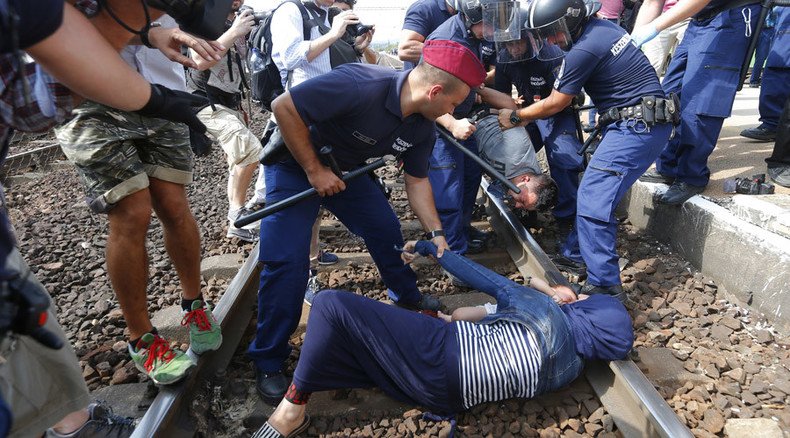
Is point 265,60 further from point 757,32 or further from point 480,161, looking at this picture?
point 757,32

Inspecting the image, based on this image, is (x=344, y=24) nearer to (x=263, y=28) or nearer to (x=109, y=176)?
(x=263, y=28)

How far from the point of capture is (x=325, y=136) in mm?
2758

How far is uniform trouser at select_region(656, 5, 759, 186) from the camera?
370cm

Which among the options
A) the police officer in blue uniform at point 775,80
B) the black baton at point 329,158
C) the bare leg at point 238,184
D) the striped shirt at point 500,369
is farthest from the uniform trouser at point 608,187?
the bare leg at point 238,184

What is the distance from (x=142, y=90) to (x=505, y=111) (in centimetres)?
309

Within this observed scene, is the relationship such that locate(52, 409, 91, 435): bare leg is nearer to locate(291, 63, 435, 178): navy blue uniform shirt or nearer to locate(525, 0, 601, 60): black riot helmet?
locate(291, 63, 435, 178): navy blue uniform shirt

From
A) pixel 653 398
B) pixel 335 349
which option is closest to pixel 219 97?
pixel 335 349

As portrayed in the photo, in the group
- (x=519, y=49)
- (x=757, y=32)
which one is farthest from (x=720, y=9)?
(x=519, y=49)

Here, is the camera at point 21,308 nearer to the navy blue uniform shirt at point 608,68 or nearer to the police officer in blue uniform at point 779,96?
the navy blue uniform shirt at point 608,68

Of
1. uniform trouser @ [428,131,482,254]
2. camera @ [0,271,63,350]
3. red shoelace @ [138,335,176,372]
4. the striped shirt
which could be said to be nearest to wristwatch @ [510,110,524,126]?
uniform trouser @ [428,131,482,254]

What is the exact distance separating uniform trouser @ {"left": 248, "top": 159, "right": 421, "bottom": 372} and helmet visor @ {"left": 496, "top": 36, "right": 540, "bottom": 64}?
164 cm

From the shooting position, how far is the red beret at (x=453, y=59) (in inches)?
96.2

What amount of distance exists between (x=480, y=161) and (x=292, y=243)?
155 cm

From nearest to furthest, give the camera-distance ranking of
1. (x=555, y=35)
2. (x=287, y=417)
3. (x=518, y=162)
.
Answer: (x=287, y=417)
(x=555, y=35)
(x=518, y=162)
